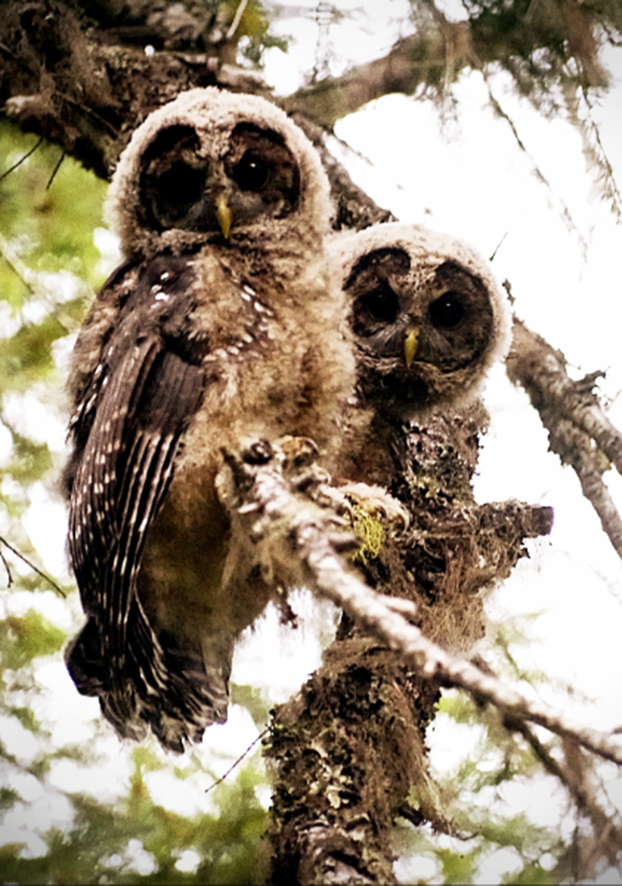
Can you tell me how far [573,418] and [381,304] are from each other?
1.86ft

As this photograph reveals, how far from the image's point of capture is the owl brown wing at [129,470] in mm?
1407

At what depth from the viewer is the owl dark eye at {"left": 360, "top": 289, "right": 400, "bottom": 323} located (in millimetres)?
2113

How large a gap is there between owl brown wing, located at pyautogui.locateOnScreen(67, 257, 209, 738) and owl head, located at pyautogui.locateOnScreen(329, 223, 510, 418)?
0.63 metres

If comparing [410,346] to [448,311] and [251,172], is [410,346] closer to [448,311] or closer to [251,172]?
[448,311]

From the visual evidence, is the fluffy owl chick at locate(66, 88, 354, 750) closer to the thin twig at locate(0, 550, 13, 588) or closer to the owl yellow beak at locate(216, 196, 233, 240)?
the owl yellow beak at locate(216, 196, 233, 240)

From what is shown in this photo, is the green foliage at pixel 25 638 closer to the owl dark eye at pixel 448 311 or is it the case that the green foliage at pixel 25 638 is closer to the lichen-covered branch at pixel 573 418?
the owl dark eye at pixel 448 311

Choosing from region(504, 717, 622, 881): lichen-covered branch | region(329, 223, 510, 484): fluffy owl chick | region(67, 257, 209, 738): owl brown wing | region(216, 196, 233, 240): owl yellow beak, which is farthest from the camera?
region(329, 223, 510, 484): fluffy owl chick

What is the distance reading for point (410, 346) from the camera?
78.4 inches

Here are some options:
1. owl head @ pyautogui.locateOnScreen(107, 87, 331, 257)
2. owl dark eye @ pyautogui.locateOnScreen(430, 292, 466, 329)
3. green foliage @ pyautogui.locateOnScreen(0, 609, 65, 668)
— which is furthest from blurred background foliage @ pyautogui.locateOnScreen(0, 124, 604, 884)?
owl dark eye @ pyautogui.locateOnScreen(430, 292, 466, 329)

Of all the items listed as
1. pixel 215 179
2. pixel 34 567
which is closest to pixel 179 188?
pixel 215 179

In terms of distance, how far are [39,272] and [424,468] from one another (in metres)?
1.12

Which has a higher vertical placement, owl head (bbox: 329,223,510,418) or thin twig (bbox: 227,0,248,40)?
thin twig (bbox: 227,0,248,40)

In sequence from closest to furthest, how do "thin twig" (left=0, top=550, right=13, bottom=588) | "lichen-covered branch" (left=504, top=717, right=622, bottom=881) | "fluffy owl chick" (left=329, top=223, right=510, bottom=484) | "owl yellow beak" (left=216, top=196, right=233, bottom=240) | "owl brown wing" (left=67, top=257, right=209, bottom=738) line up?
"lichen-covered branch" (left=504, top=717, right=622, bottom=881), "owl brown wing" (left=67, top=257, right=209, bottom=738), "owl yellow beak" (left=216, top=196, right=233, bottom=240), "thin twig" (left=0, top=550, right=13, bottom=588), "fluffy owl chick" (left=329, top=223, right=510, bottom=484)

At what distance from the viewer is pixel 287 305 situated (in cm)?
168
